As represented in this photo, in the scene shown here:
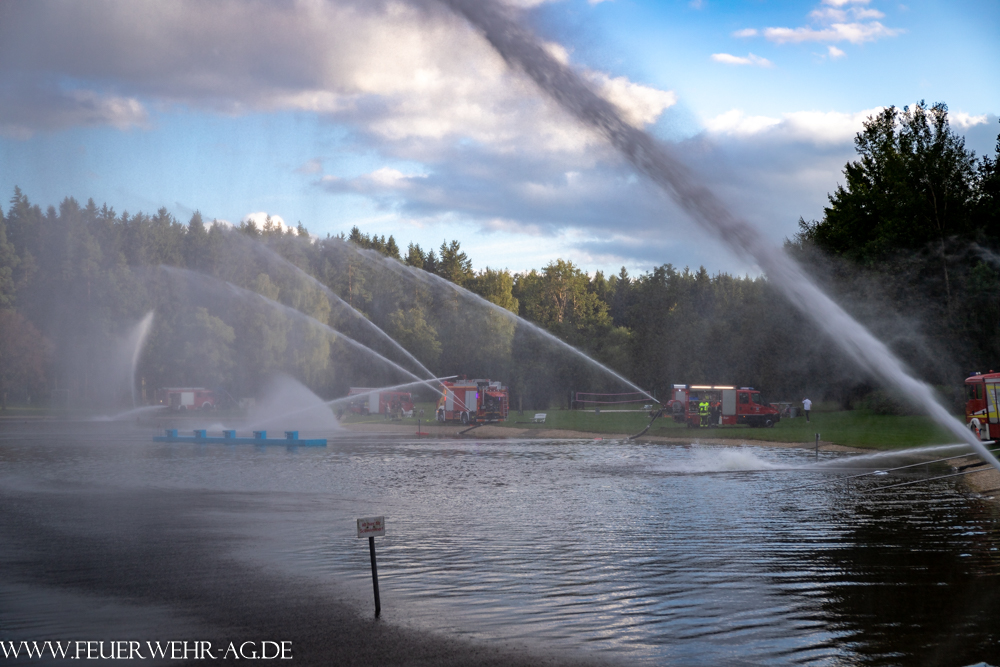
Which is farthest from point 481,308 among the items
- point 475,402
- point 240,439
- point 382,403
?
point 240,439

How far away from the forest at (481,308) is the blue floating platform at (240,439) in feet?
26.9

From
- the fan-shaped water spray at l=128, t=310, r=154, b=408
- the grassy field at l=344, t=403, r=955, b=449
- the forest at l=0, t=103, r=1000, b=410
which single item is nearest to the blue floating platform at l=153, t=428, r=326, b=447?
the forest at l=0, t=103, r=1000, b=410

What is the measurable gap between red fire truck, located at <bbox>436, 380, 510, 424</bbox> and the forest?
7461mm

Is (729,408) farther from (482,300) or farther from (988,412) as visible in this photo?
(988,412)

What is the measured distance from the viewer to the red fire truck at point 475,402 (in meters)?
65.9

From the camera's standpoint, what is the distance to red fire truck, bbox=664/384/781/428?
55625mm

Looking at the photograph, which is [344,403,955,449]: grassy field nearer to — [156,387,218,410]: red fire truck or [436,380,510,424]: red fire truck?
[436,380,510,424]: red fire truck

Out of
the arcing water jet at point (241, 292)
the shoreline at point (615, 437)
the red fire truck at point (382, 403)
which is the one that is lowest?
the shoreline at point (615, 437)

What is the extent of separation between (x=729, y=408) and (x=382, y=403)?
1464 inches

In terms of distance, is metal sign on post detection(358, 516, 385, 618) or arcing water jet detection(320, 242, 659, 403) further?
arcing water jet detection(320, 242, 659, 403)

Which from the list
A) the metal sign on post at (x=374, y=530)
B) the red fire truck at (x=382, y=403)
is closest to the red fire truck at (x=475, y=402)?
the red fire truck at (x=382, y=403)

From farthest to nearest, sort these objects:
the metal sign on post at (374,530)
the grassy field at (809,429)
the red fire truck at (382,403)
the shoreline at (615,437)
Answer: the red fire truck at (382,403) < the grassy field at (809,429) < the shoreline at (615,437) < the metal sign on post at (374,530)

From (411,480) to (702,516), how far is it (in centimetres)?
1105

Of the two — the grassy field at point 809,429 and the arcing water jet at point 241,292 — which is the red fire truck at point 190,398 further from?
the grassy field at point 809,429
